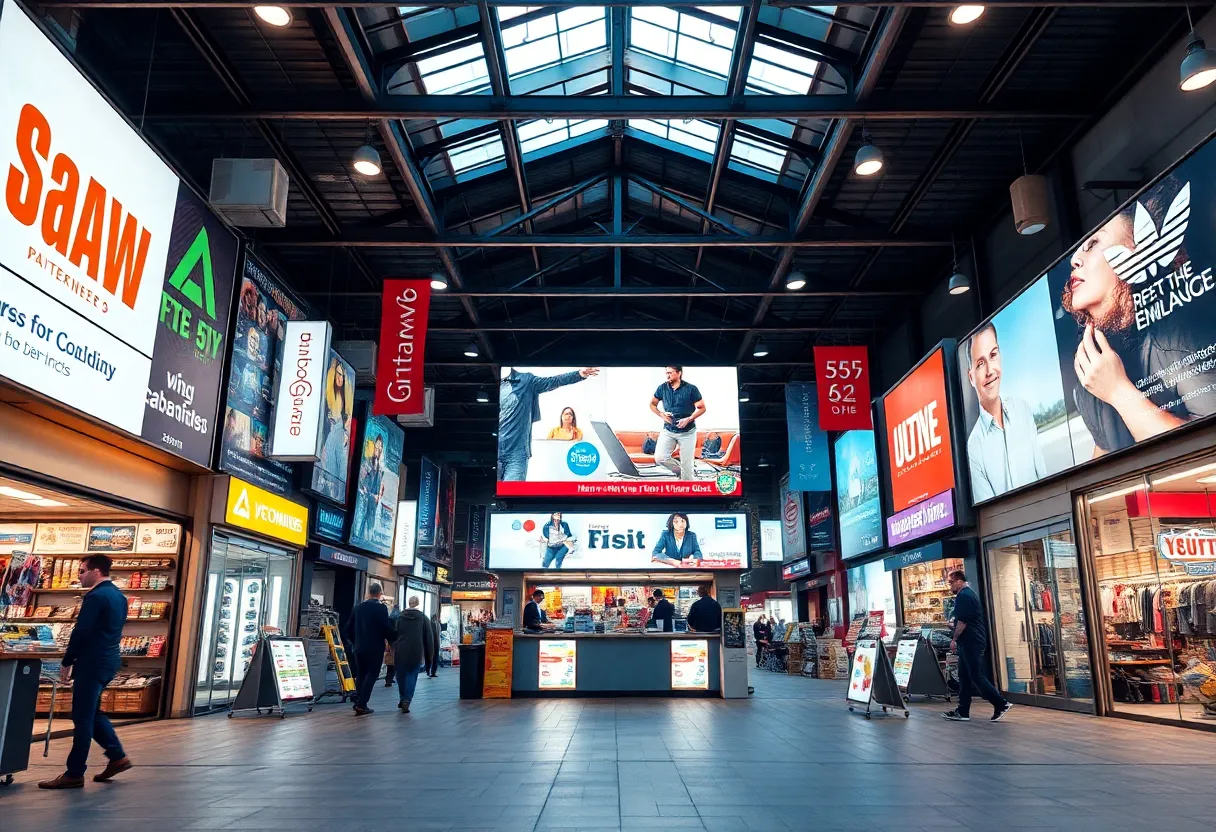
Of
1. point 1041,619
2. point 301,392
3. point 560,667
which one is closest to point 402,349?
point 301,392

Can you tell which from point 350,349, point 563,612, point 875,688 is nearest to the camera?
point 875,688

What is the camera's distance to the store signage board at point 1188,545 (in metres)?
8.00

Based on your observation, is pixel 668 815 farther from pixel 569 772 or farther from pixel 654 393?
pixel 654 393

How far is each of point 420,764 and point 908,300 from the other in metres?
13.5

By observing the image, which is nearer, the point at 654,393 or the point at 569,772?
the point at 569,772

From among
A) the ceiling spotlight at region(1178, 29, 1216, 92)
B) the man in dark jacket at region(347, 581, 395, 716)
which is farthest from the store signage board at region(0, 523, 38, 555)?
the ceiling spotlight at region(1178, 29, 1216, 92)

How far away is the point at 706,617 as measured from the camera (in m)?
12.3

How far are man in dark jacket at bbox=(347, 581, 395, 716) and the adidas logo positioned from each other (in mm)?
9147

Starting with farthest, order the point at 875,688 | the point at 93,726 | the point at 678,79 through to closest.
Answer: the point at 678,79 → the point at 875,688 → the point at 93,726

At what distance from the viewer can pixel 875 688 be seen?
9164 mm

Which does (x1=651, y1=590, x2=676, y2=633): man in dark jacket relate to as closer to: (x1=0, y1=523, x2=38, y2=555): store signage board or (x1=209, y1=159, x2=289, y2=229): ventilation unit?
(x1=209, y1=159, x2=289, y2=229): ventilation unit

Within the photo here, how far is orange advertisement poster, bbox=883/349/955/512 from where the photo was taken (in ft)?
43.5

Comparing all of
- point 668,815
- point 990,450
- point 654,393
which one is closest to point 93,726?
point 668,815

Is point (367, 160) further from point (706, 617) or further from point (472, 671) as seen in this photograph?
point (706, 617)
